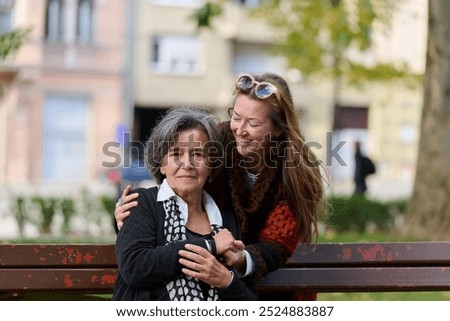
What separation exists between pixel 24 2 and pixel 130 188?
85.7 ft

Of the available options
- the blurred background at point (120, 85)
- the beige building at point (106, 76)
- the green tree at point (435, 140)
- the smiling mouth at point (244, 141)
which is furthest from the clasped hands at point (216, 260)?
the beige building at point (106, 76)

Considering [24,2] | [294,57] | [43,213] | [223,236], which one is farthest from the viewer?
[24,2]

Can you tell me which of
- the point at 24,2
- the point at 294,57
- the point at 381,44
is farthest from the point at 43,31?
the point at 381,44

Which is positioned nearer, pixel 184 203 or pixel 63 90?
pixel 184 203

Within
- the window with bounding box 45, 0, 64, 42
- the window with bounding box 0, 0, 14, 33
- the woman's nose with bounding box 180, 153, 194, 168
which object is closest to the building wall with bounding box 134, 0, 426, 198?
the window with bounding box 45, 0, 64, 42

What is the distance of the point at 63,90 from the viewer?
2938 cm

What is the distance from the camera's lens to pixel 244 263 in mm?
3479

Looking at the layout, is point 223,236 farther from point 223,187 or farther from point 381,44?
point 381,44

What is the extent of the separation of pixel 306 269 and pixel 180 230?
1.00 meters

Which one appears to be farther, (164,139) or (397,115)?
(397,115)

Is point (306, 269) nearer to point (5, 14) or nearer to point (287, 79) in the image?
point (287, 79)

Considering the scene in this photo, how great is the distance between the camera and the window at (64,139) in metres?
29.0

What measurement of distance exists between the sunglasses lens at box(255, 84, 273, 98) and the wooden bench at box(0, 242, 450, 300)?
89cm

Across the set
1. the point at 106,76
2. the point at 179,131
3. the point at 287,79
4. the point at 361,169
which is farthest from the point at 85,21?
the point at 179,131
